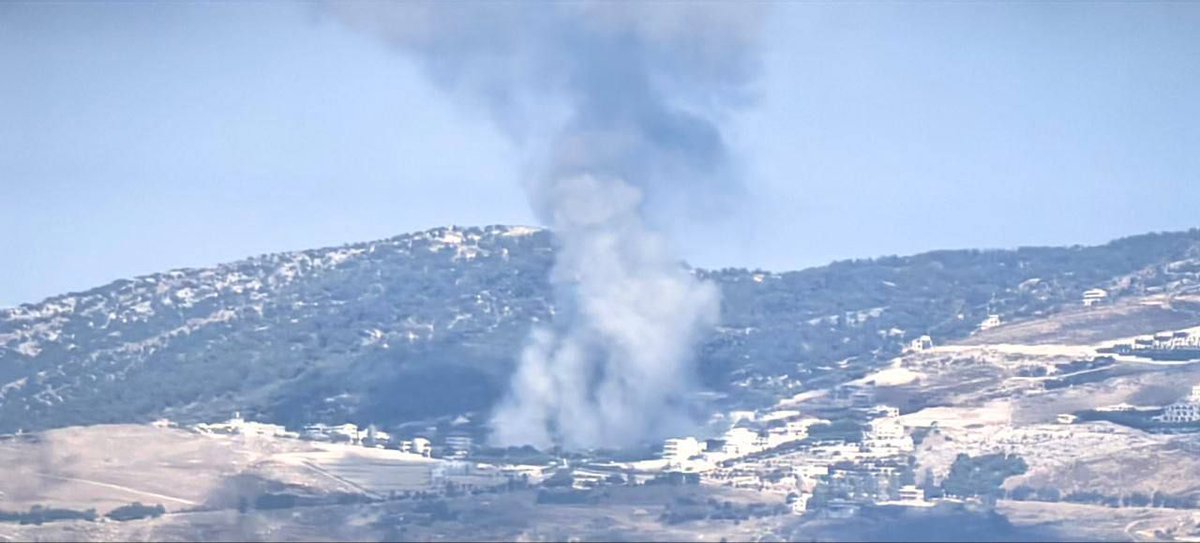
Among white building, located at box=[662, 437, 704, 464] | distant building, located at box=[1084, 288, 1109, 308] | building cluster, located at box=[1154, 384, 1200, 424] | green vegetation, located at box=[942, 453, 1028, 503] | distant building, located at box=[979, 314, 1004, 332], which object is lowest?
green vegetation, located at box=[942, 453, 1028, 503]

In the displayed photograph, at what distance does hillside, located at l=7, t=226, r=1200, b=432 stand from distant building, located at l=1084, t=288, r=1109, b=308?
551 mm

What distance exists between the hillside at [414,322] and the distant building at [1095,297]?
55 cm

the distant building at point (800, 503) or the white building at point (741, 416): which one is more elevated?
the white building at point (741, 416)

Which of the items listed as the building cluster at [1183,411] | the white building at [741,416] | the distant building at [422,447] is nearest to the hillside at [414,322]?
the white building at [741,416]

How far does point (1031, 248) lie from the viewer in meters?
142

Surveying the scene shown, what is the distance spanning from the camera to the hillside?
367ft

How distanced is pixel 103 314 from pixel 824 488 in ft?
151

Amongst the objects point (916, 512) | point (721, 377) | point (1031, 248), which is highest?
point (1031, 248)

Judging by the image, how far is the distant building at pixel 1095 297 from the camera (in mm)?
125438

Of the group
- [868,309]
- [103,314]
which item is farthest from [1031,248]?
[103,314]

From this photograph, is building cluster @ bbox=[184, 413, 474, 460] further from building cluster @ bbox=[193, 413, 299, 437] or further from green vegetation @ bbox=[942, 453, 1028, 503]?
green vegetation @ bbox=[942, 453, 1028, 503]

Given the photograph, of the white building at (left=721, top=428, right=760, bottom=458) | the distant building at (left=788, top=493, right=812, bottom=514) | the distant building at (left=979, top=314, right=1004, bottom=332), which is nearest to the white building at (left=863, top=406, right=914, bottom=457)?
the white building at (left=721, top=428, right=760, bottom=458)

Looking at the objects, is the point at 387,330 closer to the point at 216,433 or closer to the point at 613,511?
the point at 216,433

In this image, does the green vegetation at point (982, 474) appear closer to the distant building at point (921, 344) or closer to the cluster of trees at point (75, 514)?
the distant building at point (921, 344)
